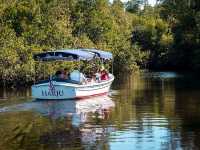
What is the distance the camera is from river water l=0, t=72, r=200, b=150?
20.6 metres

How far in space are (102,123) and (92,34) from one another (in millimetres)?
50774

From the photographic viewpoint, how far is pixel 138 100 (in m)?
36.6

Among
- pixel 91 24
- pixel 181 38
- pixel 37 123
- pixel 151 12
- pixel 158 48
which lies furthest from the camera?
pixel 151 12

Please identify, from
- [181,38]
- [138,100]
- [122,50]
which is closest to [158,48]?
[181,38]

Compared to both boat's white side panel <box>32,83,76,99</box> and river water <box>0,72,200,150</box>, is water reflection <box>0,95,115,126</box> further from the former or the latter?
boat's white side panel <box>32,83,76,99</box>

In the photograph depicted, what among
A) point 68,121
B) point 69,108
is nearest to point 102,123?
point 68,121

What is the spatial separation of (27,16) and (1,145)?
38.7 metres

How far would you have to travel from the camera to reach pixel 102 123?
25.8 metres

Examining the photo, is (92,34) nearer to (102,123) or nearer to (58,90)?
(58,90)

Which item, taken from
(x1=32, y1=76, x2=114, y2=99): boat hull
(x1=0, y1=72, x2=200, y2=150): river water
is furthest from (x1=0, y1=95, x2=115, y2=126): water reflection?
(x1=32, y1=76, x2=114, y2=99): boat hull

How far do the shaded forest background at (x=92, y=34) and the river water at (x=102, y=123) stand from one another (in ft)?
40.7

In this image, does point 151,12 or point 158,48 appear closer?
point 158,48

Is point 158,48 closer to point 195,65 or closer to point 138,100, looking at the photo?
point 195,65

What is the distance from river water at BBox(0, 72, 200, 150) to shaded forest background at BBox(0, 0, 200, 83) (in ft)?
40.7
